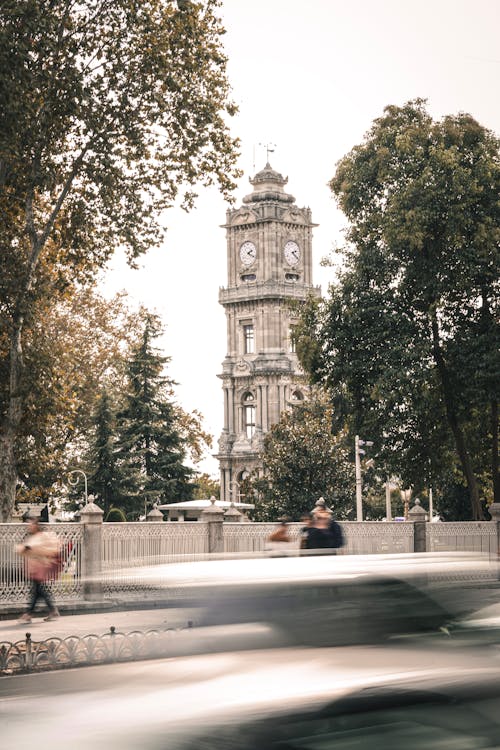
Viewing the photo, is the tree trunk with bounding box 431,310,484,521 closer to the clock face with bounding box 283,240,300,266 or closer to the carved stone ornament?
the carved stone ornament

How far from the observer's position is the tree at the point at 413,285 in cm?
3425

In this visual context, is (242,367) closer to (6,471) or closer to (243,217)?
(243,217)

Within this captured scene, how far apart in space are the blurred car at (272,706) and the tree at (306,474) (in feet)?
187

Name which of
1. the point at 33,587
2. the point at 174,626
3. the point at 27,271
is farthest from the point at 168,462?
the point at 174,626

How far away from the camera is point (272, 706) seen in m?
5.01

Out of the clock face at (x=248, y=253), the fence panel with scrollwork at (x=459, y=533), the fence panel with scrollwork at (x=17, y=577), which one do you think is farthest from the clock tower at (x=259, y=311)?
the fence panel with scrollwork at (x=17, y=577)

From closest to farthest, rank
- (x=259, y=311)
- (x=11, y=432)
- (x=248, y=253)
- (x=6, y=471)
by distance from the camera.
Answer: (x=6, y=471) → (x=11, y=432) → (x=259, y=311) → (x=248, y=253)

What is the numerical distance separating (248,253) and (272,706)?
104699 millimetres

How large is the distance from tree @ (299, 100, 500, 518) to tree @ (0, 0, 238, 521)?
753 centimetres

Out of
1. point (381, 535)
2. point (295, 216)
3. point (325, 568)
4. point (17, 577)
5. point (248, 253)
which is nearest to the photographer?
point (325, 568)

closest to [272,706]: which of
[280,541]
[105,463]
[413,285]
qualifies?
[280,541]

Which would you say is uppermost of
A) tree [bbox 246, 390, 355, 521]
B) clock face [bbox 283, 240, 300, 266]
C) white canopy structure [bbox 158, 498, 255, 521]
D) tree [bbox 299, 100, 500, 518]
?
clock face [bbox 283, 240, 300, 266]

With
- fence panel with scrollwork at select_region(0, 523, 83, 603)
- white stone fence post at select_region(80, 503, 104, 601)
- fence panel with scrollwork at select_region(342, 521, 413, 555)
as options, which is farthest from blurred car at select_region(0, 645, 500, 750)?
fence panel with scrollwork at select_region(342, 521, 413, 555)

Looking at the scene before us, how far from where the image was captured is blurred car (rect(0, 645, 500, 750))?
4758mm
